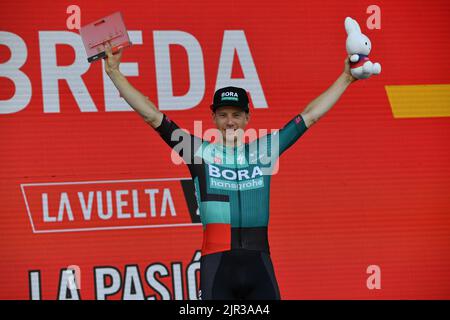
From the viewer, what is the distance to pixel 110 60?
3.39 metres

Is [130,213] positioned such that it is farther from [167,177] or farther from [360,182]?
[360,182]

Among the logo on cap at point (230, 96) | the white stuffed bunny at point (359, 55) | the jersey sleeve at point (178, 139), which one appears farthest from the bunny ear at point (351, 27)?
the jersey sleeve at point (178, 139)

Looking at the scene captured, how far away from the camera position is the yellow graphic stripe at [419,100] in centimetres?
502

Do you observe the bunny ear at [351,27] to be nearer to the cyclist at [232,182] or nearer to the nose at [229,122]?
the cyclist at [232,182]

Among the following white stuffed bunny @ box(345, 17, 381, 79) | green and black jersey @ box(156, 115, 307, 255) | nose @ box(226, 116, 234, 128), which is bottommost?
green and black jersey @ box(156, 115, 307, 255)

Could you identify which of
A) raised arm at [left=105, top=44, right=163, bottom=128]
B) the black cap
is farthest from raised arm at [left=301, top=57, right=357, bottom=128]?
raised arm at [left=105, top=44, right=163, bottom=128]

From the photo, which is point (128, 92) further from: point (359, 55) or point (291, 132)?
point (359, 55)

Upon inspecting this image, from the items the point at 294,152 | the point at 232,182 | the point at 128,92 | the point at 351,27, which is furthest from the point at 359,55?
the point at 294,152

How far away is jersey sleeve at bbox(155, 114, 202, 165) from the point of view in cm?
344

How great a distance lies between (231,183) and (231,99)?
36cm

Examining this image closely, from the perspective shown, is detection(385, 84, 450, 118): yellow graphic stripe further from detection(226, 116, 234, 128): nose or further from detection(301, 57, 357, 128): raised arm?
detection(226, 116, 234, 128): nose

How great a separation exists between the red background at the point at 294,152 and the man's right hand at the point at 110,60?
147 cm

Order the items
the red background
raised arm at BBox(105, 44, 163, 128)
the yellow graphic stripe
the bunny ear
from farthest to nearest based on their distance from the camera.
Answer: the yellow graphic stripe
the red background
the bunny ear
raised arm at BBox(105, 44, 163, 128)

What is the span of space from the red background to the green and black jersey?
136 cm
